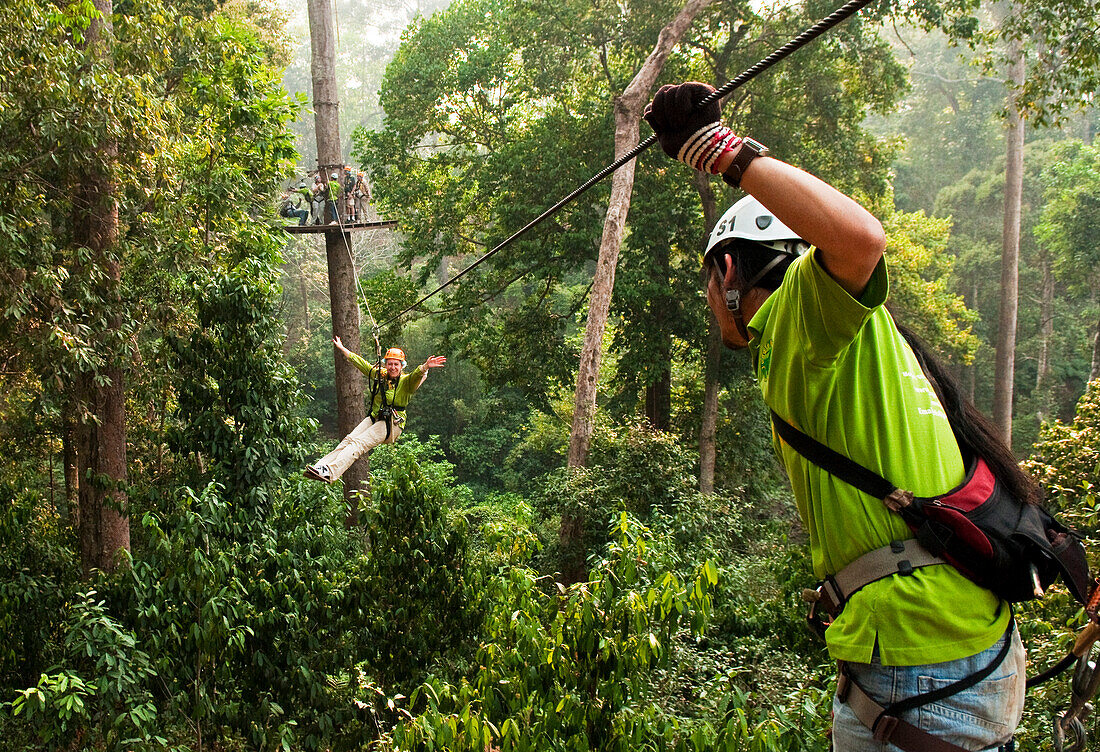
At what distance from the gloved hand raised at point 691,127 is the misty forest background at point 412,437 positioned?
1734mm

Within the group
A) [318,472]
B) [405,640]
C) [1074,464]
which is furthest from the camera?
[318,472]

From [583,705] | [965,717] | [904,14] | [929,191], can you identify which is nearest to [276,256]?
[583,705]

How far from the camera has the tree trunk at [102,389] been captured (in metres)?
7.14

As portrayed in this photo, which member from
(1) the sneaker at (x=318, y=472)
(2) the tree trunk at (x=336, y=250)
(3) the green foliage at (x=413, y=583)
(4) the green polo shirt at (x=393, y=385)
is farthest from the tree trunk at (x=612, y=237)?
(3) the green foliage at (x=413, y=583)

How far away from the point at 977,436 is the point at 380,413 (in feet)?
21.7

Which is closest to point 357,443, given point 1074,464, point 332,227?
point 332,227

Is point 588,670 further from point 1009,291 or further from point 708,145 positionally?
point 1009,291

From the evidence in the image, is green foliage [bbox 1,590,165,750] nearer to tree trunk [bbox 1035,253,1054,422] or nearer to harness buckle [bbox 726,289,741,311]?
harness buckle [bbox 726,289,741,311]

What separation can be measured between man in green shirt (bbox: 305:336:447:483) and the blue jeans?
19.7 feet

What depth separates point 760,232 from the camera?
1.81 m

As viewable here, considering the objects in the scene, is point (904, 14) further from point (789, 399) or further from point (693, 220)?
point (789, 399)

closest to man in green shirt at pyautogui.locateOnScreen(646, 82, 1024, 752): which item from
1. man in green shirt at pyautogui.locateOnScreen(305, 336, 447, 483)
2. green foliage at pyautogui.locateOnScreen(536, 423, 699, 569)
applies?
man in green shirt at pyautogui.locateOnScreen(305, 336, 447, 483)

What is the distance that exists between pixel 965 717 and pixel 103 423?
27.1 feet

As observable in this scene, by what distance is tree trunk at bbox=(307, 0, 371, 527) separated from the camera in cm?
1136
